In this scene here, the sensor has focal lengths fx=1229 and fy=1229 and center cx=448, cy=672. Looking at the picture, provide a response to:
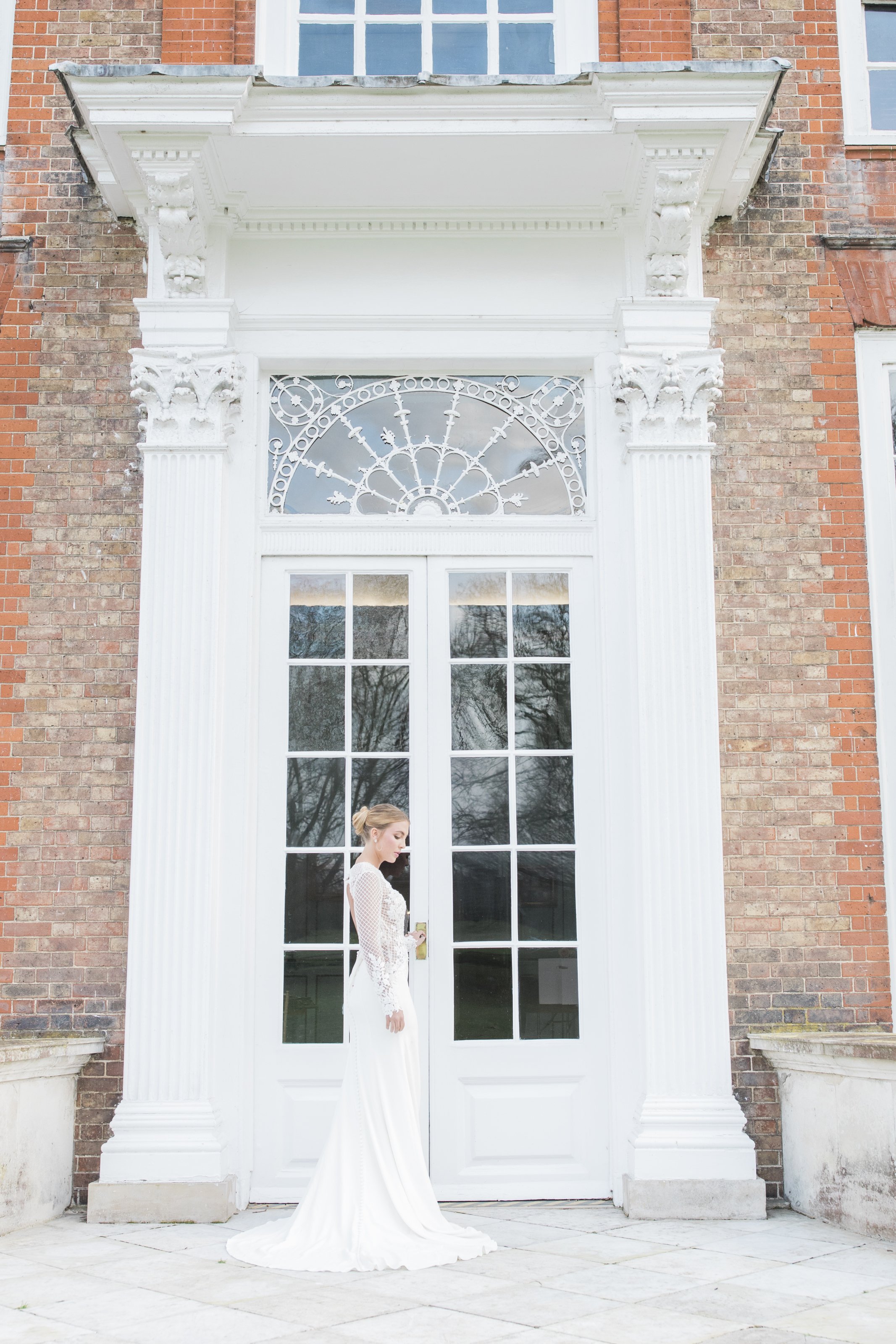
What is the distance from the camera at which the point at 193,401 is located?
574 cm

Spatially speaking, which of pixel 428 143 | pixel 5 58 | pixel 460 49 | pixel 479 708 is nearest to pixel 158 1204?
pixel 479 708

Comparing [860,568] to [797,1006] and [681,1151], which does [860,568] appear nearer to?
[797,1006]

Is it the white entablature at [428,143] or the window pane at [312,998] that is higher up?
the white entablature at [428,143]

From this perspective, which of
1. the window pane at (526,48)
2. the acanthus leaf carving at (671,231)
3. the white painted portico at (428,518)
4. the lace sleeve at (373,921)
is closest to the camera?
the lace sleeve at (373,921)

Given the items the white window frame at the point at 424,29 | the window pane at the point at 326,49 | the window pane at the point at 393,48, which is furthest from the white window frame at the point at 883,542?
the window pane at the point at 326,49

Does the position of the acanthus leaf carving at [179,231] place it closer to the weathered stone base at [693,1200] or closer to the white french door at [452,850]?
the white french door at [452,850]

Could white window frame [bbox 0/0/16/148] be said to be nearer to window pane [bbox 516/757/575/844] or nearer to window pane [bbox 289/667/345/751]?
window pane [bbox 289/667/345/751]

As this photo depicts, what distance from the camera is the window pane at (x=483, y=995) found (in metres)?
5.54

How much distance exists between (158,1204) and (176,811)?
162 cm

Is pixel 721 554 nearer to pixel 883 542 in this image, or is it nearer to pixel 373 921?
pixel 883 542

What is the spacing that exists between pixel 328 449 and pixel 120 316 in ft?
3.93

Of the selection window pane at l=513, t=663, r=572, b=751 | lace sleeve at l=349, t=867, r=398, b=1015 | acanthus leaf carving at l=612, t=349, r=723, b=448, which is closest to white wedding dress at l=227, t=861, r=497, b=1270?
lace sleeve at l=349, t=867, r=398, b=1015

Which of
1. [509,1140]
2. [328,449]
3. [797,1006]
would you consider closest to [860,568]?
[797,1006]

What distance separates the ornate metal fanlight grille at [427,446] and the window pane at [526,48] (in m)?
1.65
